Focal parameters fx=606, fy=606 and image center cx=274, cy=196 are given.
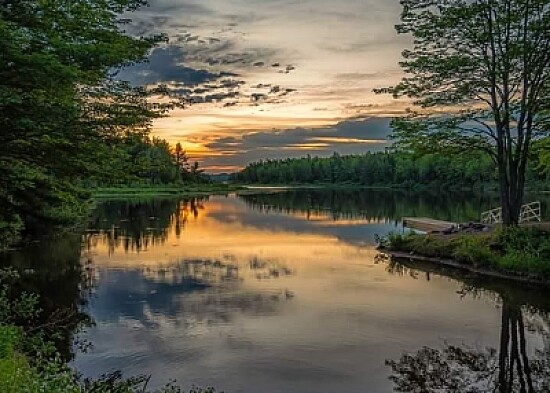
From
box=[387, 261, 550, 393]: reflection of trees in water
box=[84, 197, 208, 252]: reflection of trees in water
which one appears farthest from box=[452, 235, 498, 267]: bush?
box=[84, 197, 208, 252]: reflection of trees in water

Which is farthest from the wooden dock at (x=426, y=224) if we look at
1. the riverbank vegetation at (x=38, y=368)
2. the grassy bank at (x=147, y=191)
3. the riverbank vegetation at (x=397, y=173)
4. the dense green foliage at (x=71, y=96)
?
the grassy bank at (x=147, y=191)

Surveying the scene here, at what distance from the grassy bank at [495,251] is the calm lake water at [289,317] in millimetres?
906

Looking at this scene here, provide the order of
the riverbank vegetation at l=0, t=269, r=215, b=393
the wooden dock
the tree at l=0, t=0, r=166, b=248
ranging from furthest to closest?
the wooden dock
the tree at l=0, t=0, r=166, b=248
the riverbank vegetation at l=0, t=269, r=215, b=393

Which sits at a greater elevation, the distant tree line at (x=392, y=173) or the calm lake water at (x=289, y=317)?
the distant tree line at (x=392, y=173)

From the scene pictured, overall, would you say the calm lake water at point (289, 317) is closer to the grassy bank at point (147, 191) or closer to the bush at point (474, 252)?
the bush at point (474, 252)

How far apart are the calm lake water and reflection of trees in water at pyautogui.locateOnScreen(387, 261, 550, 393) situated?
60 millimetres

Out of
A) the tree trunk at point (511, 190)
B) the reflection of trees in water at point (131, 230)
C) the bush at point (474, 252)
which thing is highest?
the tree trunk at point (511, 190)

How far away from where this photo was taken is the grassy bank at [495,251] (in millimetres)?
22031

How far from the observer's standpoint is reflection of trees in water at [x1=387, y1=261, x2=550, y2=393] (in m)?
12.0

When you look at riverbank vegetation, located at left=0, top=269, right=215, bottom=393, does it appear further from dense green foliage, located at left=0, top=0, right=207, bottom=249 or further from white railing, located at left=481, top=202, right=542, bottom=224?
white railing, located at left=481, top=202, right=542, bottom=224

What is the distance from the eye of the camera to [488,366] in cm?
1330

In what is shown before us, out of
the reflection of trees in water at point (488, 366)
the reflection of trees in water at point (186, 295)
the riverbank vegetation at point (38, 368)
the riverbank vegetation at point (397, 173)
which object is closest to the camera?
the riverbank vegetation at point (38, 368)

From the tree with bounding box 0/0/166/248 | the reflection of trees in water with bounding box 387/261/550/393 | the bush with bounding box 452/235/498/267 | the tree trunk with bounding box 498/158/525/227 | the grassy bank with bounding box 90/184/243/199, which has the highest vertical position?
the tree with bounding box 0/0/166/248

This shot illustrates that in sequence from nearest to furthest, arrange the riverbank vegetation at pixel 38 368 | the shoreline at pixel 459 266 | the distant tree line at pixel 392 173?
1. the riverbank vegetation at pixel 38 368
2. the shoreline at pixel 459 266
3. the distant tree line at pixel 392 173
